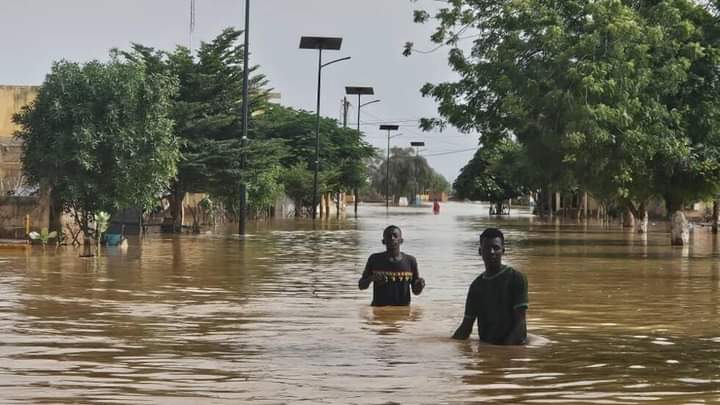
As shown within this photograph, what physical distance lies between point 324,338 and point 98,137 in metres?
21.2

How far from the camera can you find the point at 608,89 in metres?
32.8

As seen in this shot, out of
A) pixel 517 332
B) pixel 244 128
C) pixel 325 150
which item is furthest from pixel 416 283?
pixel 325 150

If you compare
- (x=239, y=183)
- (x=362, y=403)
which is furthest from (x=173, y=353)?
(x=239, y=183)

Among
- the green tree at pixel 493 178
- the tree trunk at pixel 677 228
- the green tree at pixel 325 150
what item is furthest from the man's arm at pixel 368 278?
the green tree at pixel 493 178

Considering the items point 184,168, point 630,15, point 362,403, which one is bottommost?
point 362,403

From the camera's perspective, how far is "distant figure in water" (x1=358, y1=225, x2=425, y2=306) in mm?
13992

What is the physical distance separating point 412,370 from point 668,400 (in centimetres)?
234

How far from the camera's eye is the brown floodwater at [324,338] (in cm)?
916

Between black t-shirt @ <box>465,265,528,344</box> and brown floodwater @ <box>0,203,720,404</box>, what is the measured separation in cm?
21

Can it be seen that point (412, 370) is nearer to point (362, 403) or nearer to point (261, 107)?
point (362, 403)

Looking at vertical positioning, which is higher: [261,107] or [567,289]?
[261,107]

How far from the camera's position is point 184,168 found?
45.1 metres

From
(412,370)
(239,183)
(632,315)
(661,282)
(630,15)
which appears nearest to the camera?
(412,370)

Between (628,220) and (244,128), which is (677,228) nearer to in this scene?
(244,128)
